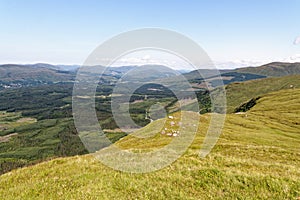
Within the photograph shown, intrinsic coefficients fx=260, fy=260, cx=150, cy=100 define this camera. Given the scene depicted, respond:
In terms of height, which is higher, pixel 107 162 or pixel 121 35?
pixel 121 35

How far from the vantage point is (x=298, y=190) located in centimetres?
1191

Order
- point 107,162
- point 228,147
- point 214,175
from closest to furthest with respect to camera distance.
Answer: point 214,175
point 107,162
point 228,147

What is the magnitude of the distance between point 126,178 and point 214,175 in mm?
4536

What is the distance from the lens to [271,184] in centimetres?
1238

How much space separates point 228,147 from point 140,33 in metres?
28.9

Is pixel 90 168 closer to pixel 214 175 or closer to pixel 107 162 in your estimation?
pixel 107 162

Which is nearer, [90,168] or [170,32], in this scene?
[90,168]

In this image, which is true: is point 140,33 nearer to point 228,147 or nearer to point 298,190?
point 298,190

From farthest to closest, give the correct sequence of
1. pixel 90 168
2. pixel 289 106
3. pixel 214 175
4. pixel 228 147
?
1. pixel 289 106
2. pixel 228 147
3. pixel 90 168
4. pixel 214 175

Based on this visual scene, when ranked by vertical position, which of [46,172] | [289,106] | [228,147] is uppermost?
[46,172]

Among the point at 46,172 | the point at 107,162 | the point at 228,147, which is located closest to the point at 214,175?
the point at 107,162

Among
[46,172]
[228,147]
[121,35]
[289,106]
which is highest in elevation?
[121,35]

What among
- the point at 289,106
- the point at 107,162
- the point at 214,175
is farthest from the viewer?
the point at 289,106

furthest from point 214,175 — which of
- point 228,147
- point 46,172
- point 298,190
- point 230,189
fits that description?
point 228,147
